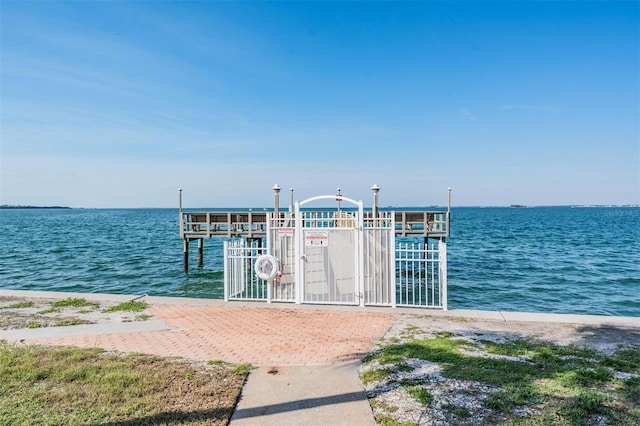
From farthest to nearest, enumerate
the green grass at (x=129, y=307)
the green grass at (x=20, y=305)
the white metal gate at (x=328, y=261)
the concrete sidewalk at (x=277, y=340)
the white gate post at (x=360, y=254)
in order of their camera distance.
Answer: the white metal gate at (x=328, y=261), the white gate post at (x=360, y=254), the green grass at (x=20, y=305), the green grass at (x=129, y=307), the concrete sidewalk at (x=277, y=340)

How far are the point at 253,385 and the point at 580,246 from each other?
1582 inches

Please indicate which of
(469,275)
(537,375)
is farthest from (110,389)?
(469,275)

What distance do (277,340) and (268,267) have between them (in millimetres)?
3037

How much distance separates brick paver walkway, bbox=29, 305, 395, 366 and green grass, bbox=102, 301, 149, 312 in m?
0.35

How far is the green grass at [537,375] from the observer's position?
168 inches

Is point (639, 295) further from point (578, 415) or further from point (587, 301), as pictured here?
point (578, 415)

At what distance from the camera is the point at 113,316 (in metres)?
8.62

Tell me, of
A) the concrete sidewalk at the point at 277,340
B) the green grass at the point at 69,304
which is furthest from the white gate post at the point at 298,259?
the green grass at the point at 69,304

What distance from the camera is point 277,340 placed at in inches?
277

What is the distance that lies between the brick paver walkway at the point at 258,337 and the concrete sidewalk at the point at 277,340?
2cm

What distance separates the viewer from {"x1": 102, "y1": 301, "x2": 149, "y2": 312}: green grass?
29.9 feet

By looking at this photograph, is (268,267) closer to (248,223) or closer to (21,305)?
(21,305)

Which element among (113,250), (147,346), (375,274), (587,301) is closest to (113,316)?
(147,346)

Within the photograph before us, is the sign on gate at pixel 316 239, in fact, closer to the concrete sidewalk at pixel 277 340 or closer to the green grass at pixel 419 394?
the concrete sidewalk at pixel 277 340
